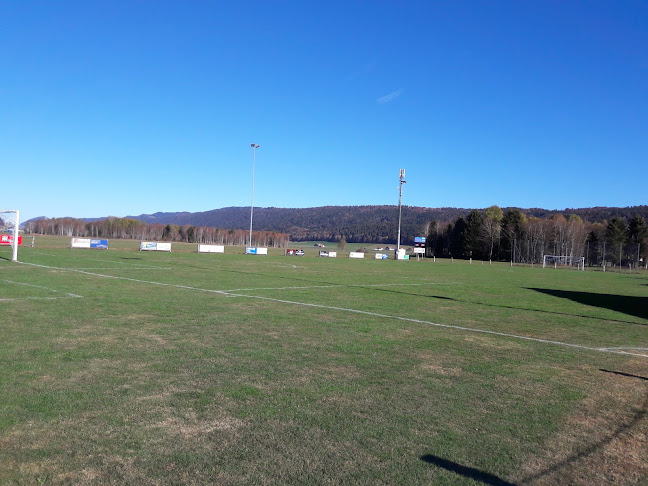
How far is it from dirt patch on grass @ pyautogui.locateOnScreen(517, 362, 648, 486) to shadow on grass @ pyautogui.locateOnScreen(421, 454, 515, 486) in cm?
20

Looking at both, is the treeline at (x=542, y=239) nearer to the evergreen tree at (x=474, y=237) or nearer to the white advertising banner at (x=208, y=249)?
the evergreen tree at (x=474, y=237)

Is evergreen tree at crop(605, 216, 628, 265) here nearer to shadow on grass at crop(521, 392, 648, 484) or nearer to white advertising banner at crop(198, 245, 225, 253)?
white advertising banner at crop(198, 245, 225, 253)

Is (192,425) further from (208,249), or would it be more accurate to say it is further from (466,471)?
(208,249)

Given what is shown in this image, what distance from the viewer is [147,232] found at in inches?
7372

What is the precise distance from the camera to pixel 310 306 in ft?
48.7

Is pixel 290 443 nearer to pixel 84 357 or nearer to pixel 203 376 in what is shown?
pixel 203 376

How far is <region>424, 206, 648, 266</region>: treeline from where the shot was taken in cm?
7831

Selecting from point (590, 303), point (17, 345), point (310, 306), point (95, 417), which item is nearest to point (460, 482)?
point (95, 417)

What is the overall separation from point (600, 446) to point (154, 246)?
2314 inches

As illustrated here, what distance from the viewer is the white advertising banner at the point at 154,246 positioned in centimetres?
5819

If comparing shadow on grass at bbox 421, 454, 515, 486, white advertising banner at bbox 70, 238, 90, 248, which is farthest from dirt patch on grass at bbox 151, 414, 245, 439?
white advertising banner at bbox 70, 238, 90, 248

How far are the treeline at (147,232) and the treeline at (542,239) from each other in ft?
207

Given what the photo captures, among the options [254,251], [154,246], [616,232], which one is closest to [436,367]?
[154,246]

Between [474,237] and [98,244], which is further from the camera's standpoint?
[474,237]
